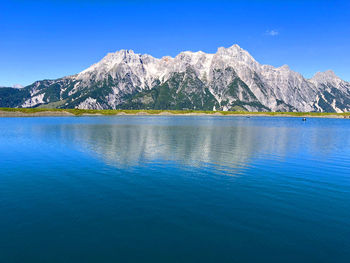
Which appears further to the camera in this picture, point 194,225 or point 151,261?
point 194,225

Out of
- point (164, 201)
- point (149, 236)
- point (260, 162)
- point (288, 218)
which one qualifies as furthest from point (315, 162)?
point (149, 236)

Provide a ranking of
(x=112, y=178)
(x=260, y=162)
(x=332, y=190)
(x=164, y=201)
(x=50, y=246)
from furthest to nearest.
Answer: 1. (x=260, y=162)
2. (x=112, y=178)
3. (x=332, y=190)
4. (x=164, y=201)
5. (x=50, y=246)

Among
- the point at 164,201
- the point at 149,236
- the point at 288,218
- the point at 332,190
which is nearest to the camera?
the point at 149,236

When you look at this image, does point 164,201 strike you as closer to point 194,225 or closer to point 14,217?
point 194,225

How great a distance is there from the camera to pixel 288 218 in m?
20.0

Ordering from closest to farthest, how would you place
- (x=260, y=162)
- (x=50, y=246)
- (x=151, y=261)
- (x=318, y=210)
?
(x=151, y=261) < (x=50, y=246) < (x=318, y=210) < (x=260, y=162)

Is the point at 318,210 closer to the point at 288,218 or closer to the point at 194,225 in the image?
the point at 288,218

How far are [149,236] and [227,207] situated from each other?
27.9 feet

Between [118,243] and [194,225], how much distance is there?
227 inches

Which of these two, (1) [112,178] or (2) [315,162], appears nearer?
(1) [112,178]

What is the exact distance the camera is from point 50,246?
603 inches

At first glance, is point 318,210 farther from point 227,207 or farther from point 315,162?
point 315,162

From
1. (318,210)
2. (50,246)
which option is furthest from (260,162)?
(50,246)

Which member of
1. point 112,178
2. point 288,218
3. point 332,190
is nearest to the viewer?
point 288,218
